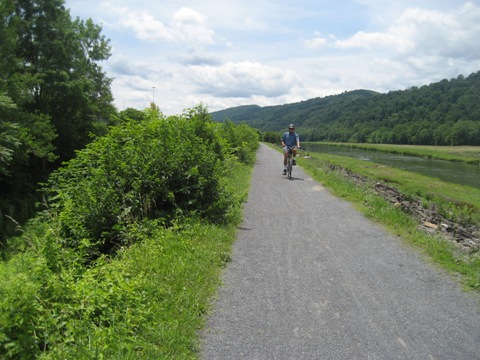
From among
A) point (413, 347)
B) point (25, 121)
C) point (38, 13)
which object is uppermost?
point (38, 13)

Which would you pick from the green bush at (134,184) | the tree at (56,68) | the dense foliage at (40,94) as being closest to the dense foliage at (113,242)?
the green bush at (134,184)

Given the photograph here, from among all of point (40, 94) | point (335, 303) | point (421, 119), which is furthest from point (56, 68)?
point (421, 119)

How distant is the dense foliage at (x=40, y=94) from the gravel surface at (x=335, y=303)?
18939 mm

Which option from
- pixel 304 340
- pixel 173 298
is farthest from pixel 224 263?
pixel 304 340

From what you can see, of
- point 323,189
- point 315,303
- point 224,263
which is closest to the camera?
point 315,303

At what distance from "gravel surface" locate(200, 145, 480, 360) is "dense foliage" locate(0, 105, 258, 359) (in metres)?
0.66

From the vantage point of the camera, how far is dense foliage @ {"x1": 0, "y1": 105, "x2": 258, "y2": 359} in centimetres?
329

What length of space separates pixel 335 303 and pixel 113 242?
3767mm

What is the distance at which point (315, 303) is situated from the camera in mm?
4500

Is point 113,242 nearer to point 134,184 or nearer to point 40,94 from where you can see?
point 134,184

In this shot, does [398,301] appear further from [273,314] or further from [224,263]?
[224,263]

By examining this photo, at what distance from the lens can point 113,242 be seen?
6.35m

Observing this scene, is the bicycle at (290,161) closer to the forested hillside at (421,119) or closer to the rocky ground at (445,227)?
the rocky ground at (445,227)

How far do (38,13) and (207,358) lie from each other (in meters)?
34.2
